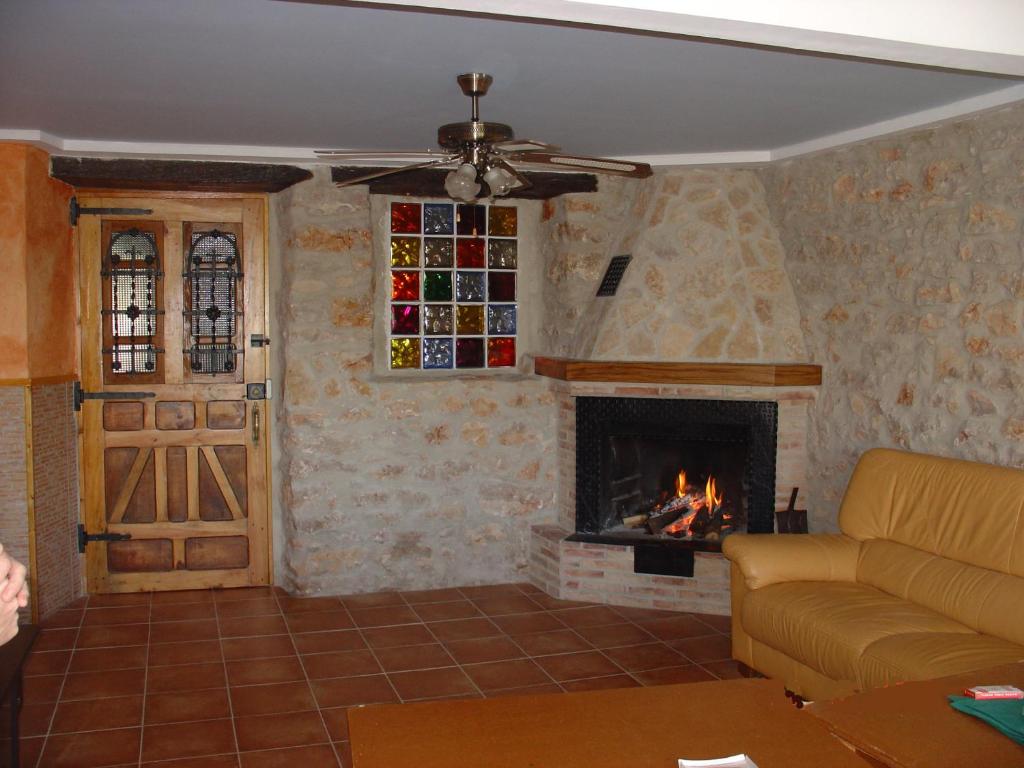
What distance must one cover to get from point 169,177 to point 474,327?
1.87 m

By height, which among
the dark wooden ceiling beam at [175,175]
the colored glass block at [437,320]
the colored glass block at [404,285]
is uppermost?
the dark wooden ceiling beam at [175,175]

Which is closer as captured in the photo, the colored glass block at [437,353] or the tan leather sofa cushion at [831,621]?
the tan leather sofa cushion at [831,621]

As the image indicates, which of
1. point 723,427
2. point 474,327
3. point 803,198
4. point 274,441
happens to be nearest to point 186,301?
point 274,441

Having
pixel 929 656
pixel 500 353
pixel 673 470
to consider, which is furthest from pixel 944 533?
pixel 500 353

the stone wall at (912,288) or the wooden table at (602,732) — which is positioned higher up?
the stone wall at (912,288)

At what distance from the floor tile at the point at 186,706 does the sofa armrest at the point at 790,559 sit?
7.20ft

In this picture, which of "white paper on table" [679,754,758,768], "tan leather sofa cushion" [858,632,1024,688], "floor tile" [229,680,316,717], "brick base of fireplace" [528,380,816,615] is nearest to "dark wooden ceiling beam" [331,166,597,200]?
"brick base of fireplace" [528,380,816,615]

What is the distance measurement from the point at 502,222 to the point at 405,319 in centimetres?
83

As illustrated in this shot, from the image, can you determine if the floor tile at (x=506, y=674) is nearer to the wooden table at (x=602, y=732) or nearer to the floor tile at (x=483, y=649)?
the floor tile at (x=483, y=649)

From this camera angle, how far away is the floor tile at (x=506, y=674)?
13.1ft

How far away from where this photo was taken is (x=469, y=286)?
5559 mm

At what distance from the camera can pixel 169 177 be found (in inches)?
194

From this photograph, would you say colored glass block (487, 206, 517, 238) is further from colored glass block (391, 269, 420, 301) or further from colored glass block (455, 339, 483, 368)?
colored glass block (455, 339, 483, 368)

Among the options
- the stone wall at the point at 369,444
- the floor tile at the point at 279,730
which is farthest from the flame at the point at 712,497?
the floor tile at the point at 279,730
